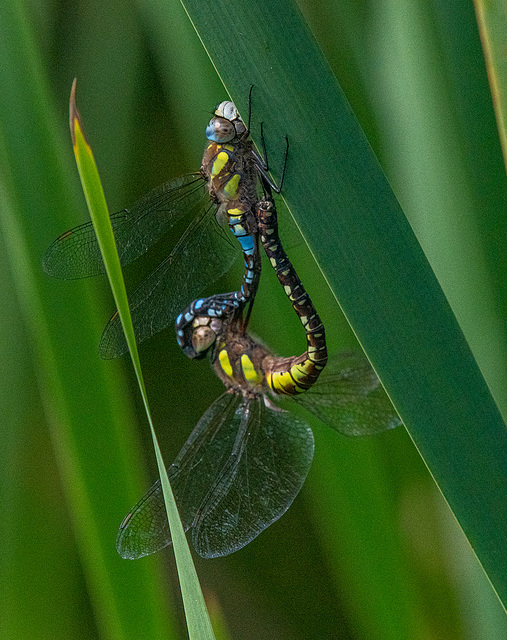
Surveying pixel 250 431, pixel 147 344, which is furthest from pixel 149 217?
pixel 147 344

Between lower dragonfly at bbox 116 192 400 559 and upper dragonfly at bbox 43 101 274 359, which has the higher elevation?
upper dragonfly at bbox 43 101 274 359

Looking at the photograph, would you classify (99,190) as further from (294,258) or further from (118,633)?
(118,633)

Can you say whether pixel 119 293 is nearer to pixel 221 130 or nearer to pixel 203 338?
pixel 221 130

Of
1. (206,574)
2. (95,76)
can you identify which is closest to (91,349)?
(95,76)

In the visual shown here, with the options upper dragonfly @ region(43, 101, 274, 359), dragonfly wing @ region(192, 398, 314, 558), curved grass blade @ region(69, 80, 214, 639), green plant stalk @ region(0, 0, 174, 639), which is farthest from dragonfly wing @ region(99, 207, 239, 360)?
curved grass blade @ region(69, 80, 214, 639)

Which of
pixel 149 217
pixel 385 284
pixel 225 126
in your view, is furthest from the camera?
pixel 149 217

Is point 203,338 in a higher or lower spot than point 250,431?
higher

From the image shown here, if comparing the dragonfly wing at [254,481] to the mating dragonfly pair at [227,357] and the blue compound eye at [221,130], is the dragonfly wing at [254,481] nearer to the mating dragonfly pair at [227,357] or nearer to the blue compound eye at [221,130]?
the mating dragonfly pair at [227,357]

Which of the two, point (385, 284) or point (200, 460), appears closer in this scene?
point (385, 284)

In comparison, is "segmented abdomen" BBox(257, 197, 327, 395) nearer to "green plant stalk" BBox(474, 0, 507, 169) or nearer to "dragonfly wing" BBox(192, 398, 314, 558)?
"dragonfly wing" BBox(192, 398, 314, 558)
